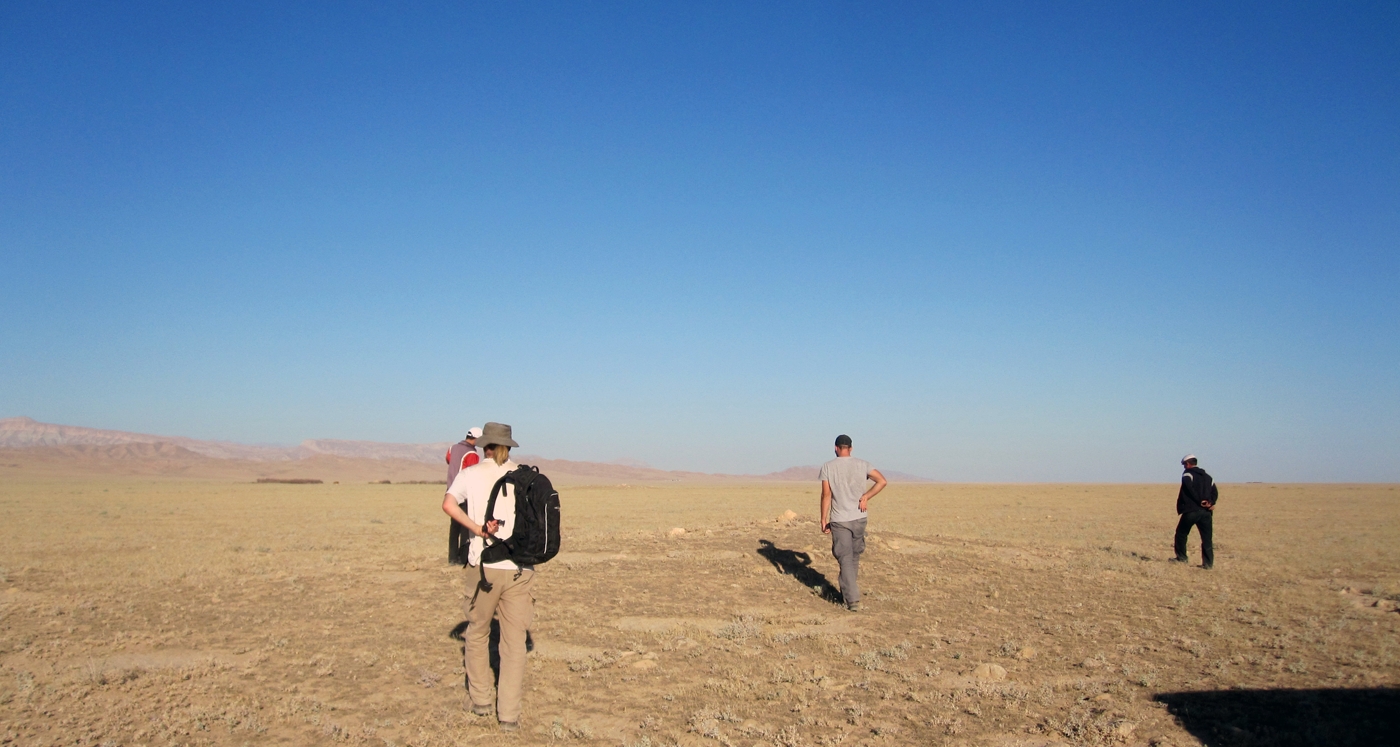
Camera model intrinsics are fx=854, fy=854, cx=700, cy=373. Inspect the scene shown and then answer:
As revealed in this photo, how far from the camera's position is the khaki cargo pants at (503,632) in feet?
20.6

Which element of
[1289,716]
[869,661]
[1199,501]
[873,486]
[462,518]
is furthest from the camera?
[1199,501]

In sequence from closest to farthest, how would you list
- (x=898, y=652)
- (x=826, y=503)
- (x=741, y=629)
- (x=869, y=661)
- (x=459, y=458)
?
(x=869, y=661), (x=898, y=652), (x=741, y=629), (x=459, y=458), (x=826, y=503)

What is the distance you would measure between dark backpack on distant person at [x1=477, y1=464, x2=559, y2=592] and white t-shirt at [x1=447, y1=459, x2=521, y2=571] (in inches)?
1.5

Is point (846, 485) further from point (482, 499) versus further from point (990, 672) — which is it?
point (482, 499)

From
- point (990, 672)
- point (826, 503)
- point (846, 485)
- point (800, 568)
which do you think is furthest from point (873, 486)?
point (990, 672)

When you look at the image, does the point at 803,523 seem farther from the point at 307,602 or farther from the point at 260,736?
the point at 260,736

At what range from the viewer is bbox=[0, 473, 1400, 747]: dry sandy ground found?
6.34 m

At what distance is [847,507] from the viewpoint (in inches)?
417

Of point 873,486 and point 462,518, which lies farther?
point 873,486

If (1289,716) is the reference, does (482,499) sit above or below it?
above

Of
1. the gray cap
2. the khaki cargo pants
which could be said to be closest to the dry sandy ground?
→ the khaki cargo pants

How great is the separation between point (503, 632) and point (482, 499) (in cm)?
101

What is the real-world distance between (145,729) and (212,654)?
243 centimetres

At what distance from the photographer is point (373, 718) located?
6.59 meters
